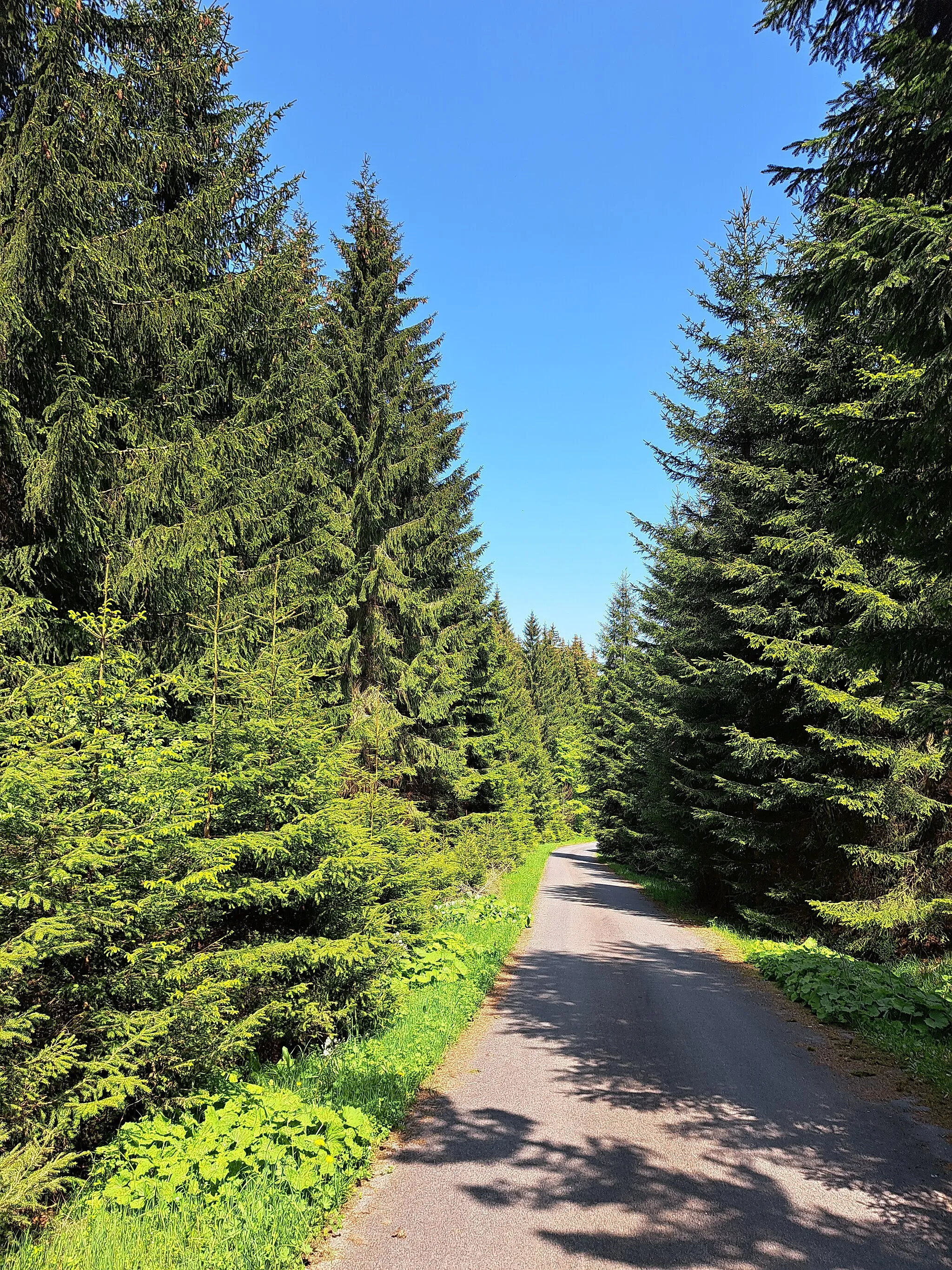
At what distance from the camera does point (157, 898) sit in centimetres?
442

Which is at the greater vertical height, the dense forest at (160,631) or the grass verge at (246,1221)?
the dense forest at (160,631)

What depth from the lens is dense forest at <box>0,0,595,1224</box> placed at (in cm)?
402

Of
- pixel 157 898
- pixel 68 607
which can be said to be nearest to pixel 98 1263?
pixel 157 898

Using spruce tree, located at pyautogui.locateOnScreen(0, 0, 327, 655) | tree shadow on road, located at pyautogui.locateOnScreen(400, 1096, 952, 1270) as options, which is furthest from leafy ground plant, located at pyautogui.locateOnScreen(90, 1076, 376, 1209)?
spruce tree, located at pyautogui.locateOnScreen(0, 0, 327, 655)

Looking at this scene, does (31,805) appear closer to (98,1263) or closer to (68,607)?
(98,1263)

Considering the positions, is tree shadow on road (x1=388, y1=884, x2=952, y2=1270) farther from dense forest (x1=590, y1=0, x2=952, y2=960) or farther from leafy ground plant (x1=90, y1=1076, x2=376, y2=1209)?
dense forest (x1=590, y1=0, x2=952, y2=960)

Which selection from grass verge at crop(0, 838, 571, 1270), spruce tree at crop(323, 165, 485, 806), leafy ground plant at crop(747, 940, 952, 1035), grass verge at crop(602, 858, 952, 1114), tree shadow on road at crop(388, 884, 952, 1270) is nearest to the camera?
grass verge at crop(0, 838, 571, 1270)

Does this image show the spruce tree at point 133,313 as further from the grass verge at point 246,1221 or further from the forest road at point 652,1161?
the forest road at point 652,1161

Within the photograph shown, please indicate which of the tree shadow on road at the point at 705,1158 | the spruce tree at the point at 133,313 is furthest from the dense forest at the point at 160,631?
the tree shadow on road at the point at 705,1158

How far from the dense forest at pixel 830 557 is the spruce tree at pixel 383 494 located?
591 cm

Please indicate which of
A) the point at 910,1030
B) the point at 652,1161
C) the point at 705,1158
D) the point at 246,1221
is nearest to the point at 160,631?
the point at 246,1221

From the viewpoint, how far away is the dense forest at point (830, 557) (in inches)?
189

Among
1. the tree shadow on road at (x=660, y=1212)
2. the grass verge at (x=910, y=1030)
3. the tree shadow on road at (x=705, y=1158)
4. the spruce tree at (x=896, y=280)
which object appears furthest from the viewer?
the grass verge at (x=910, y=1030)

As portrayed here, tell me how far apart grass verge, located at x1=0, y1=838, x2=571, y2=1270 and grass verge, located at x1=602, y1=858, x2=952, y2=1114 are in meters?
4.56
